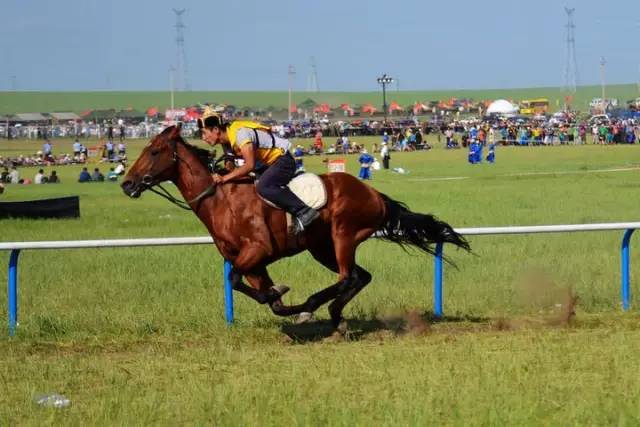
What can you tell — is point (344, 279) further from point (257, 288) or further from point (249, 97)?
point (249, 97)

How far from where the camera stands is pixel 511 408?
7.38 meters

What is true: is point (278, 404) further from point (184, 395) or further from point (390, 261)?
point (390, 261)

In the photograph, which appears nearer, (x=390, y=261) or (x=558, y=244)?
(x=558, y=244)

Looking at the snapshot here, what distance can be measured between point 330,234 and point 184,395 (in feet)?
11.0

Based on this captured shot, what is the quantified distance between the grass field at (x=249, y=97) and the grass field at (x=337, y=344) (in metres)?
119

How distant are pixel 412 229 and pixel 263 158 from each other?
1609mm

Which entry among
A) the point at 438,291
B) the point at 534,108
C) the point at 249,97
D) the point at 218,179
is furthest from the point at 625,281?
the point at 249,97

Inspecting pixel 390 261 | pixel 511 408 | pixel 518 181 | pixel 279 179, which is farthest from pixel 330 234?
pixel 518 181

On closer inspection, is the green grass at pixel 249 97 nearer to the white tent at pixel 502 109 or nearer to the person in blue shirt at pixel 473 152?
the white tent at pixel 502 109

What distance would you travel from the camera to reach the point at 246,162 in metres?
10.9

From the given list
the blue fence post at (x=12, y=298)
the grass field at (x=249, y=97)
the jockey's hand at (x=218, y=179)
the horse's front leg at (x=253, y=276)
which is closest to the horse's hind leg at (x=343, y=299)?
the horse's front leg at (x=253, y=276)

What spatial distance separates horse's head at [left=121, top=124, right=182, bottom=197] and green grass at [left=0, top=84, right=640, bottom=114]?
123 m

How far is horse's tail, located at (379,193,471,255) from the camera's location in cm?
1155

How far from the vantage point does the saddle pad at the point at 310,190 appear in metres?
10.8
